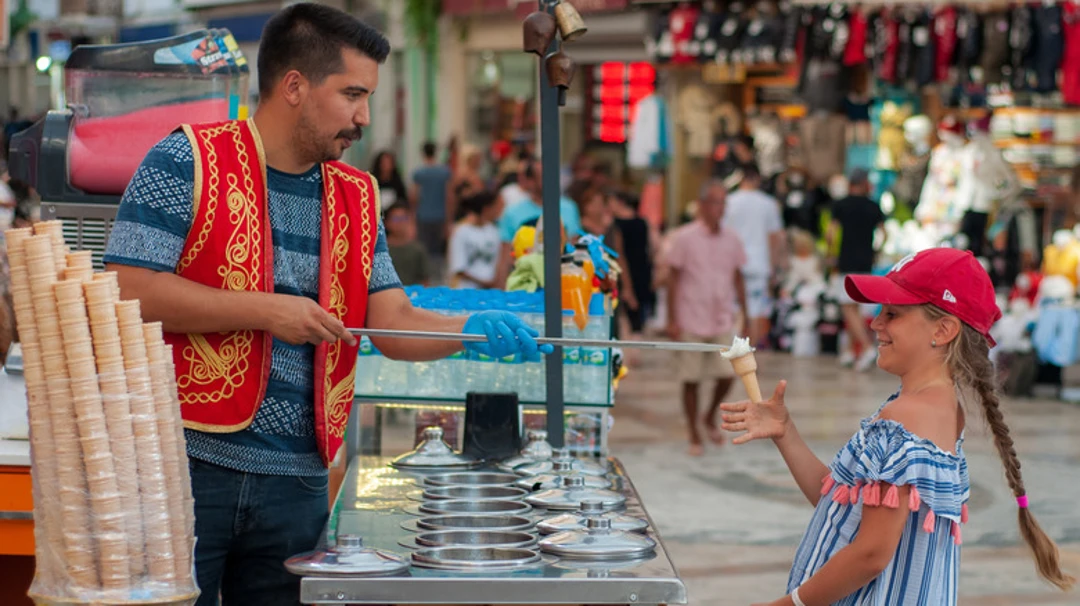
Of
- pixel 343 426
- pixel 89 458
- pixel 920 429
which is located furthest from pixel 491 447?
pixel 89 458

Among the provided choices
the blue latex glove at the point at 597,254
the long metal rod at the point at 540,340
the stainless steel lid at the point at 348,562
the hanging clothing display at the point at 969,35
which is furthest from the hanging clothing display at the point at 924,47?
the stainless steel lid at the point at 348,562

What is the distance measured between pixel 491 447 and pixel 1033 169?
13368mm

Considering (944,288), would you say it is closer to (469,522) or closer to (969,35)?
(469,522)

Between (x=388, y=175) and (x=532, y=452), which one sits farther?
(x=388, y=175)

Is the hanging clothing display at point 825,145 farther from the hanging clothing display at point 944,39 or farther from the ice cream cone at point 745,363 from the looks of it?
the ice cream cone at point 745,363

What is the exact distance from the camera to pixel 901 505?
3.08 metres

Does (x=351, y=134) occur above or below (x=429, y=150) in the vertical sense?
below

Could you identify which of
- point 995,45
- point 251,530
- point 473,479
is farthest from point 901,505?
point 995,45

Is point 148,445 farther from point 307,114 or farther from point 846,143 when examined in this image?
point 846,143

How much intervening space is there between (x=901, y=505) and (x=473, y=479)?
116cm

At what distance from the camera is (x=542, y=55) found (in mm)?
4355

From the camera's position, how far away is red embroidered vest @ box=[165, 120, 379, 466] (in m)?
3.28

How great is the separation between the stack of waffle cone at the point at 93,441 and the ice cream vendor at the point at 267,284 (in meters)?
0.47

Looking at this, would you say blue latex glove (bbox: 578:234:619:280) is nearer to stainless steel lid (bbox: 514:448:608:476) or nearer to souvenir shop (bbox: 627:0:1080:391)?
stainless steel lid (bbox: 514:448:608:476)
